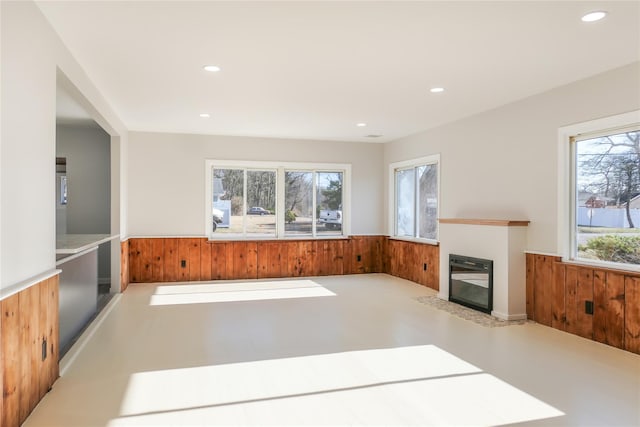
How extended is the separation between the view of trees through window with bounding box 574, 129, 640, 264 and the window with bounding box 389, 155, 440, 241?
250 cm

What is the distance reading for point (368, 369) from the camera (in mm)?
3404

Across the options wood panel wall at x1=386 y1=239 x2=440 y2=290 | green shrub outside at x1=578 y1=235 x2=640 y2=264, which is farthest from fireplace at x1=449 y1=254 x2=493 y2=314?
green shrub outside at x1=578 y1=235 x2=640 y2=264

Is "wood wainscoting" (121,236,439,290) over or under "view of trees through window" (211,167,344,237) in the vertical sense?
under

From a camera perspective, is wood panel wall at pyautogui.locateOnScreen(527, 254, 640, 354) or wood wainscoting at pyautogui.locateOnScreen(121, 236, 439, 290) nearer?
wood panel wall at pyautogui.locateOnScreen(527, 254, 640, 354)

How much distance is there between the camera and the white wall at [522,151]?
4.14 meters

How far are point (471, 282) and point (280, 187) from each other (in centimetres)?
381

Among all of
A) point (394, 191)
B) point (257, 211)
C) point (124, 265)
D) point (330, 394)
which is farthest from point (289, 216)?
point (330, 394)

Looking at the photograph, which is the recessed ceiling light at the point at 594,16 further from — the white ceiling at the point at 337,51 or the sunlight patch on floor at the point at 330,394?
the sunlight patch on floor at the point at 330,394

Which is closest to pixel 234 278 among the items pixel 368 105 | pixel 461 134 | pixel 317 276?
pixel 317 276

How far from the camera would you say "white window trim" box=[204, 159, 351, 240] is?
7.56 metres

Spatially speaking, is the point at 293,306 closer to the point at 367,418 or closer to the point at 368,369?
the point at 368,369

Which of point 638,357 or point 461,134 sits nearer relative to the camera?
point 638,357

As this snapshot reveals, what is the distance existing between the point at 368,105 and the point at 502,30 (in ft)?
7.79

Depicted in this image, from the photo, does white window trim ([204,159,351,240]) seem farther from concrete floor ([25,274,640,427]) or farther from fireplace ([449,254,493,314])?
fireplace ([449,254,493,314])
